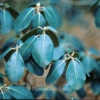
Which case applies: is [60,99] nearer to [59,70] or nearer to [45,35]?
[59,70]

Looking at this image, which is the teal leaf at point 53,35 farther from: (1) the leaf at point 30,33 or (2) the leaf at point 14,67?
(2) the leaf at point 14,67

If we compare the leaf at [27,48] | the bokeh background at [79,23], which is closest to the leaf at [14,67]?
the leaf at [27,48]

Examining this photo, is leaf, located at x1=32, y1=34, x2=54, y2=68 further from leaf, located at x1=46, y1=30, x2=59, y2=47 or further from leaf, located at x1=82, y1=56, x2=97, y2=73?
leaf, located at x1=82, y1=56, x2=97, y2=73

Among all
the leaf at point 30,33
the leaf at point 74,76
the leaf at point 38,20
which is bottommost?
the leaf at point 74,76

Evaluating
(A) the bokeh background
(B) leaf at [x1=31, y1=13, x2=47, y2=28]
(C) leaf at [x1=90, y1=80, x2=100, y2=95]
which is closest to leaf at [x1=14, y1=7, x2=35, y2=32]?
(B) leaf at [x1=31, y1=13, x2=47, y2=28]

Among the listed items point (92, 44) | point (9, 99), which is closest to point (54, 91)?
point (9, 99)

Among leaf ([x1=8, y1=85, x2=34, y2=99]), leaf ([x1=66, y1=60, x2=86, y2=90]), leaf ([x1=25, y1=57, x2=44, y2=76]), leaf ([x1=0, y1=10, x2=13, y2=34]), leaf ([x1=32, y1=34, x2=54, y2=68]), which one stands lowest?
leaf ([x1=8, y1=85, x2=34, y2=99])

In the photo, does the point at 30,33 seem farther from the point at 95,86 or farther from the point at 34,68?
the point at 95,86

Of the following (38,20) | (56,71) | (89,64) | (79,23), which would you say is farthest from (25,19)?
(79,23)
